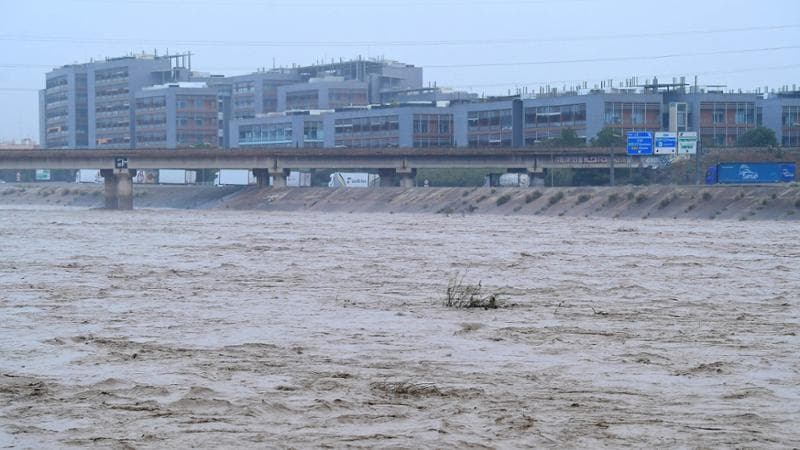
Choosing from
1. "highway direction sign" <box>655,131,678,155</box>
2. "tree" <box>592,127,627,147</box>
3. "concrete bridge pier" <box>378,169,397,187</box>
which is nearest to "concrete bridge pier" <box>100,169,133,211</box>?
"concrete bridge pier" <box>378,169,397,187</box>

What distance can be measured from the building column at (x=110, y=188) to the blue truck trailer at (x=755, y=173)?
61.8 metres

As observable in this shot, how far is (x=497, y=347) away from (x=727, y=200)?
239 feet

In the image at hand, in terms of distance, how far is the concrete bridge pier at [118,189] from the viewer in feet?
423

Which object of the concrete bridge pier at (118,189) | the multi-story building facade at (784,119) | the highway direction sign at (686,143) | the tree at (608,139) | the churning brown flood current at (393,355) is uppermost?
the multi-story building facade at (784,119)

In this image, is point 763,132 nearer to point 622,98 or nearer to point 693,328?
point 622,98

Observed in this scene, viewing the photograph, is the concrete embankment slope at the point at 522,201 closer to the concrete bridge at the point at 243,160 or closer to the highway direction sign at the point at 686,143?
the concrete bridge at the point at 243,160

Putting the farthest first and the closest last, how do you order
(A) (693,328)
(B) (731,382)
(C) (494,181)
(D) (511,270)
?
(C) (494,181) → (D) (511,270) → (A) (693,328) → (B) (731,382)

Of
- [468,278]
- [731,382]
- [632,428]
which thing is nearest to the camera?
[632,428]

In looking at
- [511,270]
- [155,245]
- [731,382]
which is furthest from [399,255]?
[731,382]

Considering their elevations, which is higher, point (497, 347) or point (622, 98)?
point (622, 98)

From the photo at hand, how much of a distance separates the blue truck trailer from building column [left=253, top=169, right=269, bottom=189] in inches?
1957

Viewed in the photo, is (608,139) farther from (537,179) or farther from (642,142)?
(642,142)

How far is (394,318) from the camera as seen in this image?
24.5 metres

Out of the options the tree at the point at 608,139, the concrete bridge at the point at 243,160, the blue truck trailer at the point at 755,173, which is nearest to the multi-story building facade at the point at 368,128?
the tree at the point at 608,139
